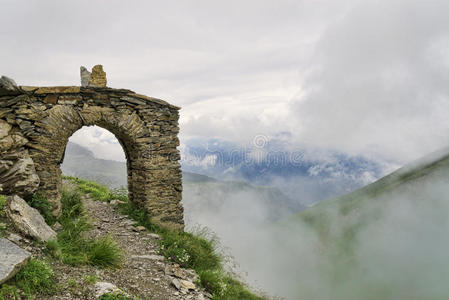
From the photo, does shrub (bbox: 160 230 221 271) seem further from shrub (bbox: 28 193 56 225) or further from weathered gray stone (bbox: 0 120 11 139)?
weathered gray stone (bbox: 0 120 11 139)

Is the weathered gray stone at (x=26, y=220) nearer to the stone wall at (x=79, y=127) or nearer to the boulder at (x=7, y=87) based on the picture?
the stone wall at (x=79, y=127)

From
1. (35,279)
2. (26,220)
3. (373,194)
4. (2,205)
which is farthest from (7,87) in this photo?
(373,194)

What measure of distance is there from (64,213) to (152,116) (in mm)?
4175

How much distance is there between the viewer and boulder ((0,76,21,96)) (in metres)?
6.71

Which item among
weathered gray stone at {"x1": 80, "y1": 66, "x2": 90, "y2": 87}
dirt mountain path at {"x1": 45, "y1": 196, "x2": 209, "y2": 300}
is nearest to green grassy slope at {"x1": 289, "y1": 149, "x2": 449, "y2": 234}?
dirt mountain path at {"x1": 45, "y1": 196, "x2": 209, "y2": 300}

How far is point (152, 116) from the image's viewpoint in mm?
9422

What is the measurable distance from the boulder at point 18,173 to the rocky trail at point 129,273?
6.43ft

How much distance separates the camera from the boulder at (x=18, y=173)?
21.7 ft

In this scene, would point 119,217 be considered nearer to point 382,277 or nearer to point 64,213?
point 64,213

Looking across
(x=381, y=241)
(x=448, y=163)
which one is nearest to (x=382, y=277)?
(x=381, y=241)

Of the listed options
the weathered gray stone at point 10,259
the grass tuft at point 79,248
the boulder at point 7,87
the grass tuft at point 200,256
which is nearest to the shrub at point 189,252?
the grass tuft at point 200,256

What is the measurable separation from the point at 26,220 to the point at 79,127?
348cm

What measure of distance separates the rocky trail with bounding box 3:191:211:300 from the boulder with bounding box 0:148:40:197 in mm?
1961

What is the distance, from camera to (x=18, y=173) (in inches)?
270
